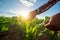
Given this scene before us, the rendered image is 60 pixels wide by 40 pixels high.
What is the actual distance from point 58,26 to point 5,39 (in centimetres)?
357

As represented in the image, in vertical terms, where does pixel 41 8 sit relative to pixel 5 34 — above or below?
above

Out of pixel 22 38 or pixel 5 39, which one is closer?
pixel 22 38

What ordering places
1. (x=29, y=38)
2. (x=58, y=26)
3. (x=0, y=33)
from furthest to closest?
(x=0, y=33) → (x=29, y=38) → (x=58, y=26)

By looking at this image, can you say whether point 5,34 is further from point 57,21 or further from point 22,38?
point 57,21

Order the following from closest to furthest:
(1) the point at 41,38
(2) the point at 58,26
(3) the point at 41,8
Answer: (2) the point at 58,26, (3) the point at 41,8, (1) the point at 41,38

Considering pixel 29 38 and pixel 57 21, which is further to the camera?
pixel 29 38

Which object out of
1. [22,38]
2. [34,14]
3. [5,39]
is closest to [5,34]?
[5,39]

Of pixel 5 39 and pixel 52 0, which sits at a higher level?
pixel 52 0

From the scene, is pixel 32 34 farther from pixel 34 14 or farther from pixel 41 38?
pixel 34 14

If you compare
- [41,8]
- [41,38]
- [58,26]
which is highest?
[41,8]

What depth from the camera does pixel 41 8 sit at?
0.79m

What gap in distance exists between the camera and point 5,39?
4.11 meters

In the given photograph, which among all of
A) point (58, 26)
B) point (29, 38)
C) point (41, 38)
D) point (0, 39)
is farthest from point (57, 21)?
point (0, 39)

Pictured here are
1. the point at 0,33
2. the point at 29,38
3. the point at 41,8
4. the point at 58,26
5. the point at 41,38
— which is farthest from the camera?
the point at 0,33
